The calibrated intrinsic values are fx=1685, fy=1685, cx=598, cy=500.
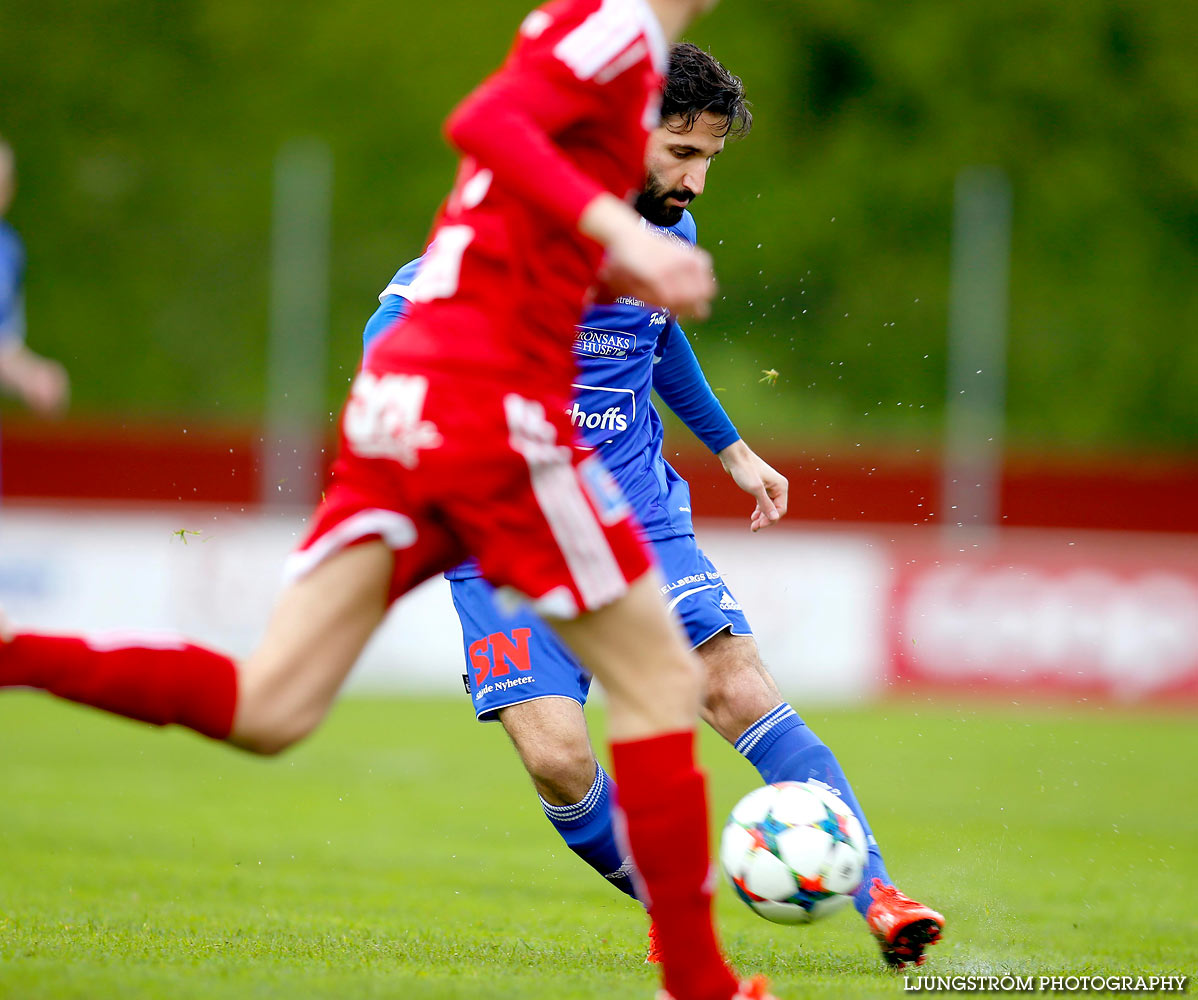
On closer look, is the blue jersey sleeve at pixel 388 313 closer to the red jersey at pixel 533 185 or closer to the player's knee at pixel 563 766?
the red jersey at pixel 533 185

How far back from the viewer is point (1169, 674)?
13727 millimetres

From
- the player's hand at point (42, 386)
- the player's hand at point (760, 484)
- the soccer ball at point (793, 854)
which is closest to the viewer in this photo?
the soccer ball at point (793, 854)

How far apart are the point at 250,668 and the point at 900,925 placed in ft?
5.85

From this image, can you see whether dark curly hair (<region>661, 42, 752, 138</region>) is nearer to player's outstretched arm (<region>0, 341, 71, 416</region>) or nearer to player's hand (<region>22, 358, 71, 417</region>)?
player's outstretched arm (<region>0, 341, 71, 416</region>)

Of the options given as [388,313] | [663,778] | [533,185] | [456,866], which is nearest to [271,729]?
[663,778]

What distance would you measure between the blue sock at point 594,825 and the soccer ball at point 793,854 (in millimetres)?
472

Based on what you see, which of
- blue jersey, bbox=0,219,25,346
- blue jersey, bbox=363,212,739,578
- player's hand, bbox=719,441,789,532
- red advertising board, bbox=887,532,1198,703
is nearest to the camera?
blue jersey, bbox=363,212,739,578

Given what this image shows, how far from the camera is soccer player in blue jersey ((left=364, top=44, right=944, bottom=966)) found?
4.47m

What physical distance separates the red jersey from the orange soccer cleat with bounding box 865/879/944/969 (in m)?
1.71

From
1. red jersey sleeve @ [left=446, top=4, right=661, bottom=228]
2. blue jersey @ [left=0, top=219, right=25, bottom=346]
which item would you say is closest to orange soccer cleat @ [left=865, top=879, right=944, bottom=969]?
red jersey sleeve @ [left=446, top=4, right=661, bottom=228]

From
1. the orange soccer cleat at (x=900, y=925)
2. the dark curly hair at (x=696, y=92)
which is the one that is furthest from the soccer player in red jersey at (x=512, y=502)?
the dark curly hair at (x=696, y=92)

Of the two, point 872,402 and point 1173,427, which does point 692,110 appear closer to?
point 872,402

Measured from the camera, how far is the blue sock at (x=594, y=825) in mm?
4578

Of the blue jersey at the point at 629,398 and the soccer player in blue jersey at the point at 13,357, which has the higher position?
the blue jersey at the point at 629,398
